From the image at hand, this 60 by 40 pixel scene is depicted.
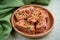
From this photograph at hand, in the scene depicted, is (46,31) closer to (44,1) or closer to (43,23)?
(43,23)

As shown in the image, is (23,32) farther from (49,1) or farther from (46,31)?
(49,1)

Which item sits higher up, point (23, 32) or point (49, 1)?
point (49, 1)

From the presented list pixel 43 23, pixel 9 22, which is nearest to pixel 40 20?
pixel 43 23

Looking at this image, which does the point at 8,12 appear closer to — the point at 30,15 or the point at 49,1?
the point at 30,15

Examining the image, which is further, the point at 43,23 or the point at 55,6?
the point at 55,6

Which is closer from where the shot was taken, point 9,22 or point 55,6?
point 9,22

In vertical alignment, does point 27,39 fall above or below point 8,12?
below

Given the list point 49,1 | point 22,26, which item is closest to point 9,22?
point 22,26
